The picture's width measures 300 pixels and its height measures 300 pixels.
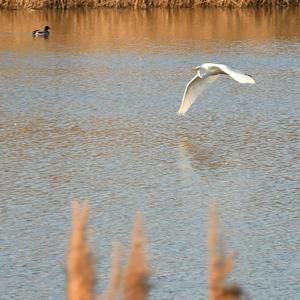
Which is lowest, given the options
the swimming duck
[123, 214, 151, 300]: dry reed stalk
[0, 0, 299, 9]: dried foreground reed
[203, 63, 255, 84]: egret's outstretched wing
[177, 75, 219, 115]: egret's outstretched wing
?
[0, 0, 299, 9]: dried foreground reed

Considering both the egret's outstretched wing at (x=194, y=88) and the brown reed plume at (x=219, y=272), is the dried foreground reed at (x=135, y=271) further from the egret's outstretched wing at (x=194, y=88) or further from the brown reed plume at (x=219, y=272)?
the egret's outstretched wing at (x=194, y=88)

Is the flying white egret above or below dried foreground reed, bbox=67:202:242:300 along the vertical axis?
below

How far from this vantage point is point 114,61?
1327 cm

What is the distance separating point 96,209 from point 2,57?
762 centimetres

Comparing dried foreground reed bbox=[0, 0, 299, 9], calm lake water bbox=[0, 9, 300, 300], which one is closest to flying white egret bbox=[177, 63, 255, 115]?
calm lake water bbox=[0, 9, 300, 300]

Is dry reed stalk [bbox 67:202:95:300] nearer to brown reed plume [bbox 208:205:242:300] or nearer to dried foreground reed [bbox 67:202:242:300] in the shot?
dried foreground reed [bbox 67:202:242:300]

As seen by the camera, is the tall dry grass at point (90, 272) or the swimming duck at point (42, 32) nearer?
the tall dry grass at point (90, 272)

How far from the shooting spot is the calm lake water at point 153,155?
5.34m

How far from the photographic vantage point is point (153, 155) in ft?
26.5

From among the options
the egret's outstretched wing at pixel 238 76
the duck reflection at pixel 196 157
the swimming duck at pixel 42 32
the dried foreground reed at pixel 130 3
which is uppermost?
the egret's outstretched wing at pixel 238 76

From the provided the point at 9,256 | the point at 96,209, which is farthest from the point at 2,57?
the point at 9,256

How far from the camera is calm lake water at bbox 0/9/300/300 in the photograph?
5344 millimetres

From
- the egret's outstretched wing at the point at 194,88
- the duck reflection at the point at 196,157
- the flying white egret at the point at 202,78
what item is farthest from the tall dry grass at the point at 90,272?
the egret's outstretched wing at the point at 194,88

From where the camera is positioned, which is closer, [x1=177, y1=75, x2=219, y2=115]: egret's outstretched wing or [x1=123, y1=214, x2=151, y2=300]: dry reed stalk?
[x1=123, y1=214, x2=151, y2=300]: dry reed stalk
